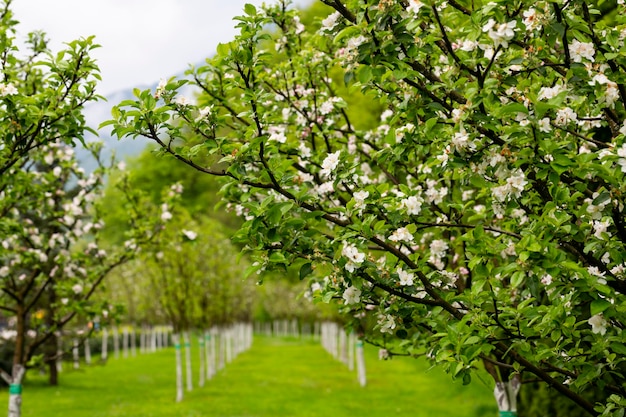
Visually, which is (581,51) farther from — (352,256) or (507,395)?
(507,395)

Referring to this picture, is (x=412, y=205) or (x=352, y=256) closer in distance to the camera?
(x=352, y=256)

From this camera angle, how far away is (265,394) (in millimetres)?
20344

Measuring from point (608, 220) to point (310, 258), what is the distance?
6.59ft

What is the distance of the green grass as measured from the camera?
55.0 ft

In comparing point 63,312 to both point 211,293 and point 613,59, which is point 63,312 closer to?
point 613,59

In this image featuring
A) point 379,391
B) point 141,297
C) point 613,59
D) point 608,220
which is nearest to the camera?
point 613,59

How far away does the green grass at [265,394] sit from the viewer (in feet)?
55.0

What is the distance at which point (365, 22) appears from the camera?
3.75 meters

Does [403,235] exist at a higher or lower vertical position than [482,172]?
lower

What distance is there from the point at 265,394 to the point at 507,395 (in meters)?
14.8

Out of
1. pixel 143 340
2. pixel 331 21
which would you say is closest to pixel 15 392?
pixel 331 21

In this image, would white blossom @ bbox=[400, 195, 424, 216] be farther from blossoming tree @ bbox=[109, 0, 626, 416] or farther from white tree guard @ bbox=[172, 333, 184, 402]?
white tree guard @ bbox=[172, 333, 184, 402]

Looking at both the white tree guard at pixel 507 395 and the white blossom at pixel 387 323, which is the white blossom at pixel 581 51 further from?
the white tree guard at pixel 507 395

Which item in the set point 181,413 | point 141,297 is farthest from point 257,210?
point 141,297
